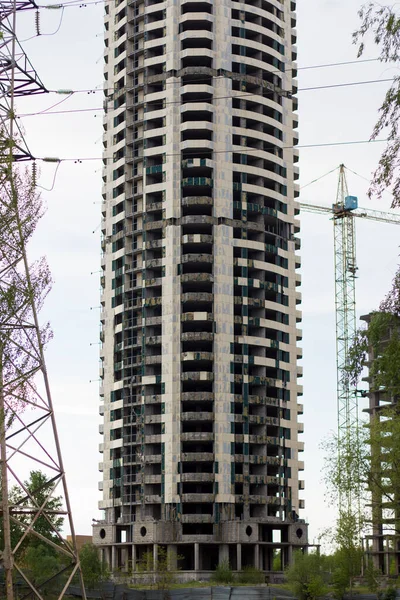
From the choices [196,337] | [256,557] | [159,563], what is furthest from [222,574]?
[196,337]

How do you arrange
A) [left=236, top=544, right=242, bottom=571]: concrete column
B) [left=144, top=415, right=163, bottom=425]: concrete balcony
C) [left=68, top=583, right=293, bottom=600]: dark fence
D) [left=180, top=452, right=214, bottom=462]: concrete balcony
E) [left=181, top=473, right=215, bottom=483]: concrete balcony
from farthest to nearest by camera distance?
1. [left=144, top=415, right=163, bottom=425]: concrete balcony
2. [left=180, top=452, right=214, bottom=462]: concrete balcony
3. [left=181, top=473, right=215, bottom=483]: concrete balcony
4. [left=236, top=544, right=242, bottom=571]: concrete column
5. [left=68, top=583, right=293, bottom=600]: dark fence

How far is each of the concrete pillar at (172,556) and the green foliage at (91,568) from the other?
944cm

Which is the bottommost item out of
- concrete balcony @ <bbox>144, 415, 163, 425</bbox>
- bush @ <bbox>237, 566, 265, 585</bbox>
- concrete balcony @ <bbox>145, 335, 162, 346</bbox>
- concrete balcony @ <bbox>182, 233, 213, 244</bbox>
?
bush @ <bbox>237, 566, 265, 585</bbox>

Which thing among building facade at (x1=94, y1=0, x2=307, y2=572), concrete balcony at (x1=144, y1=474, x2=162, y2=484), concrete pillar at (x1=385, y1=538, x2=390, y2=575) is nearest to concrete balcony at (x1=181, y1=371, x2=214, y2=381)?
building facade at (x1=94, y1=0, x2=307, y2=572)

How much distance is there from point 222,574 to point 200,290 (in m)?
39.3

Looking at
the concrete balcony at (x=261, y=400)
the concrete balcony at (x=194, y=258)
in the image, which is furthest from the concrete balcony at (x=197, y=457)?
the concrete balcony at (x=194, y=258)

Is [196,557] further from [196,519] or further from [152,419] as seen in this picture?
[152,419]

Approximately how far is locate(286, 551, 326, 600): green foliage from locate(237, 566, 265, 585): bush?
9.73 m

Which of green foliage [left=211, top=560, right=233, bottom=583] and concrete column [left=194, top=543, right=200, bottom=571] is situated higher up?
concrete column [left=194, top=543, right=200, bottom=571]

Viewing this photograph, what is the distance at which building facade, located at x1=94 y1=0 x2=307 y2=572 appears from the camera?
453 feet

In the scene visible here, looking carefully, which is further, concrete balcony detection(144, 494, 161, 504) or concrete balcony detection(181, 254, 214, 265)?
concrete balcony detection(181, 254, 214, 265)

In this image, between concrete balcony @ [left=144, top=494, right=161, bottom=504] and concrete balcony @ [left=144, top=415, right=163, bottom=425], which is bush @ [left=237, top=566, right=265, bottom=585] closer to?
concrete balcony @ [left=144, top=494, right=161, bottom=504]

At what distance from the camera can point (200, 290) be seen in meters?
145

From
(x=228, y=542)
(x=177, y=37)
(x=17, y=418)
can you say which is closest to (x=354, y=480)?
(x=228, y=542)
